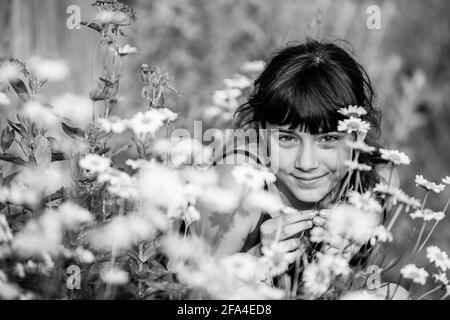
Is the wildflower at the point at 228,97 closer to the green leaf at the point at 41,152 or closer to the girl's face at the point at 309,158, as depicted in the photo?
the girl's face at the point at 309,158

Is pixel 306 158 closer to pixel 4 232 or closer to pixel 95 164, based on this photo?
pixel 95 164

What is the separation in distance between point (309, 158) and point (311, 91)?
218mm

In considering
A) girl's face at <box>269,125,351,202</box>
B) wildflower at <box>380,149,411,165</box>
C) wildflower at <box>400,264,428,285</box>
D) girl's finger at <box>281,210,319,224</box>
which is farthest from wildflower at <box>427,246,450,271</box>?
girl's face at <box>269,125,351,202</box>

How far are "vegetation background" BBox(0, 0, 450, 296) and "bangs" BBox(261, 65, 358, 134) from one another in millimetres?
932

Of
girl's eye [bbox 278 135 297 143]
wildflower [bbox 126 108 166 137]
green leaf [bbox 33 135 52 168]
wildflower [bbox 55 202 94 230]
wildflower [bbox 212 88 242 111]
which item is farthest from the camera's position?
wildflower [bbox 212 88 242 111]

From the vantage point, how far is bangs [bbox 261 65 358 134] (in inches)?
74.7

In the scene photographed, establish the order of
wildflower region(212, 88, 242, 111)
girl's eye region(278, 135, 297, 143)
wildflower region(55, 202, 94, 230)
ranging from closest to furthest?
wildflower region(55, 202, 94, 230), girl's eye region(278, 135, 297, 143), wildflower region(212, 88, 242, 111)

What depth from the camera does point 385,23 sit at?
13.2 feet

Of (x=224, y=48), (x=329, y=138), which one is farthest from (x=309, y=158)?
(x=224, y=48)

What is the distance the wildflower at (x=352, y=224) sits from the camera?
4.17ft

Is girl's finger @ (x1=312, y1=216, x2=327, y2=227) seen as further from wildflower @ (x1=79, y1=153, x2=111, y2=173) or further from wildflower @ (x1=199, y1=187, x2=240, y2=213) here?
wildflower @ (x1=79, y1=153, x2=111, y2=173)

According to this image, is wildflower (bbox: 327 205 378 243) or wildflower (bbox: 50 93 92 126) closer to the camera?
wildflower (bbox: 327 205 378 243)

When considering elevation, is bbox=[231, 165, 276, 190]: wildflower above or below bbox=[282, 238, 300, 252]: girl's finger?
above

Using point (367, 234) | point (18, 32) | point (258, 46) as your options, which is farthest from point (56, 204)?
point (258, 46)
